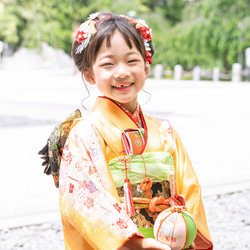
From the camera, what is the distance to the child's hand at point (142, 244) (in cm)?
144

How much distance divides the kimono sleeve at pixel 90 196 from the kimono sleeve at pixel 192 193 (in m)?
0.27

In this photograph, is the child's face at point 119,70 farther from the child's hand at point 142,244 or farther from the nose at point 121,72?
the child's hand at point 142,244

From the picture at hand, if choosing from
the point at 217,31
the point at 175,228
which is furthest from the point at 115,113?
the point at 217,31

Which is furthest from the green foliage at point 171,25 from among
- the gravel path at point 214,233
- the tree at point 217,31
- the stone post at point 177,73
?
the gravel path at point 214,233

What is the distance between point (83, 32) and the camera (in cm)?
163

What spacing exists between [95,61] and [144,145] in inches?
13.6

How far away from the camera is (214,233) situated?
10.8 ft

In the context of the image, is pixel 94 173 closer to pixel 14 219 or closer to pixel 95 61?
pixel 95 61

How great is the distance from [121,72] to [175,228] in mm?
552

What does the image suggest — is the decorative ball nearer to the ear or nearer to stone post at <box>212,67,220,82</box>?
the ear

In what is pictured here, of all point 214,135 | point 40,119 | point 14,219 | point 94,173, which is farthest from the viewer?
point 40,119

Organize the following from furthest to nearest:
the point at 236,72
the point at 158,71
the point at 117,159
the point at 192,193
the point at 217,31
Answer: the point at 158,71 → the point at 217,31 → the point at 236,72 → the point at 192,193 → the point at 117,159

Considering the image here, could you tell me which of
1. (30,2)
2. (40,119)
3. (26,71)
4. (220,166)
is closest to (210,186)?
(220,166)

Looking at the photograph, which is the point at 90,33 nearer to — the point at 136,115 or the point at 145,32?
the point at 145,32
